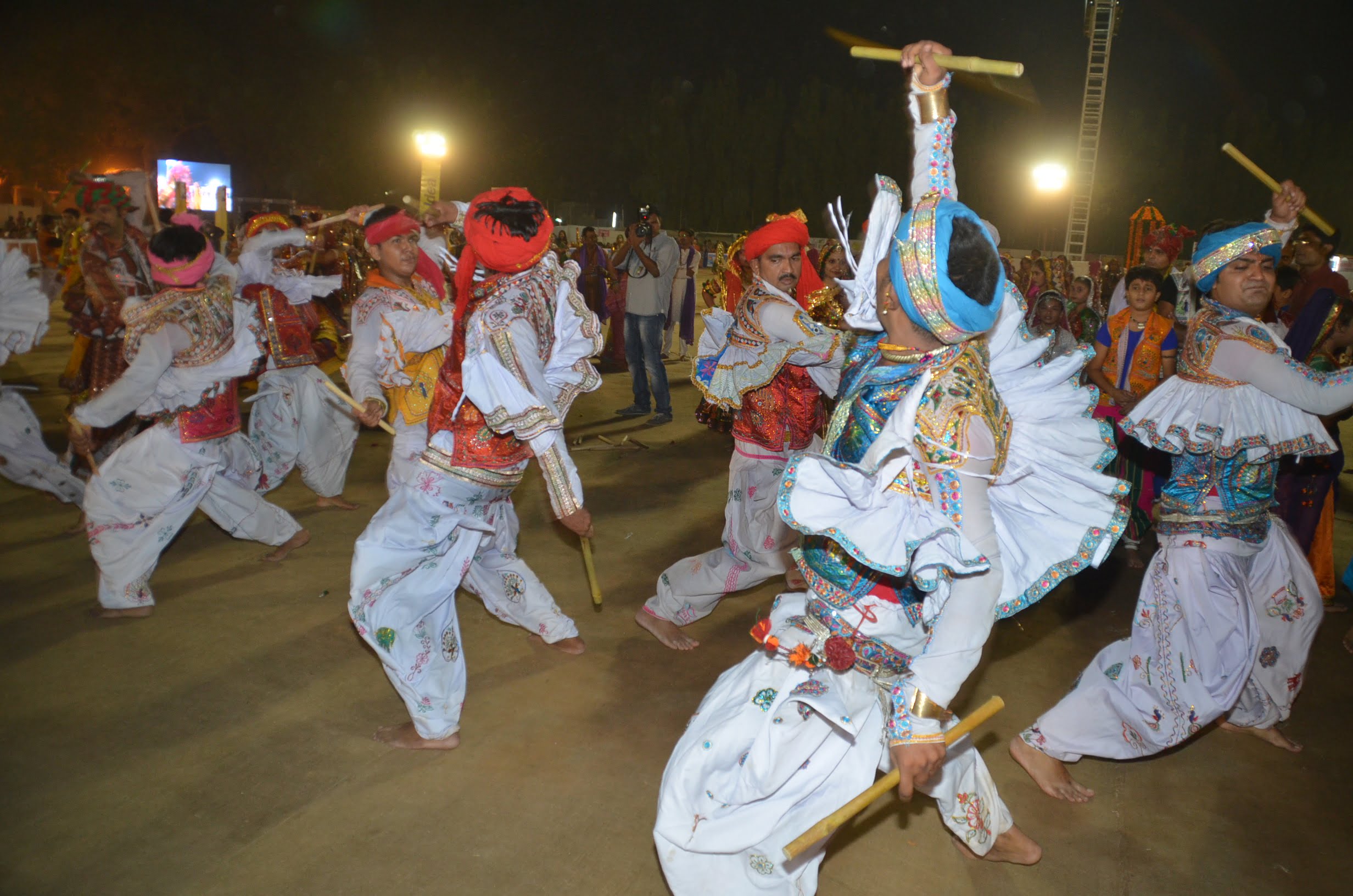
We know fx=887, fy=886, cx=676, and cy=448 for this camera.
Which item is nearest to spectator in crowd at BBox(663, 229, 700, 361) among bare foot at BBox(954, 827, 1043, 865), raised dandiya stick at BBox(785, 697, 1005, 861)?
bare foot at BBox(954, 827, 1043, 865)

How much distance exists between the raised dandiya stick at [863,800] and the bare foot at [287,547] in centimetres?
428

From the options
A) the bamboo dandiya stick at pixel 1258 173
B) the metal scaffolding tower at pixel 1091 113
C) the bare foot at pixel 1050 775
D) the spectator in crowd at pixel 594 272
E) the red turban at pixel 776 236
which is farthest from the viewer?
the metal scaffolding tower at pixel 1091 113

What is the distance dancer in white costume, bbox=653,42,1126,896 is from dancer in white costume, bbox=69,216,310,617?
3.52 m

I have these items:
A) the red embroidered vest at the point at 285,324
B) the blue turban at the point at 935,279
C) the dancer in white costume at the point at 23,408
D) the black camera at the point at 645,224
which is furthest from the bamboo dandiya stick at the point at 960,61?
the black camera at the point at 645,224

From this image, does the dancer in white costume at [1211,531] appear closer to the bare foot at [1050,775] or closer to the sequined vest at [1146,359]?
the bare foot at [1050,775]

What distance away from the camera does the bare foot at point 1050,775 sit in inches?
131

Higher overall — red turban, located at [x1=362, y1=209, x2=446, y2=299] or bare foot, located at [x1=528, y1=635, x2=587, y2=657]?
red turban, located at [x1=362, y1=209, x2=446, y2=299]

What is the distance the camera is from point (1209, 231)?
11.7 ft

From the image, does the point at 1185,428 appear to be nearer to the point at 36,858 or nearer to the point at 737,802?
the point at 737,802

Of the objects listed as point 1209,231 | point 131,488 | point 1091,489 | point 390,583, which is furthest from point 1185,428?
point 131,488

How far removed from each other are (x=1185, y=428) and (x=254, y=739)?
381 cm

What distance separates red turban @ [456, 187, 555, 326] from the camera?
10.8ft

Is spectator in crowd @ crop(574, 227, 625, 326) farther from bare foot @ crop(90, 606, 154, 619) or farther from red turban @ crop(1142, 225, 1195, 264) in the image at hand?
bare foot @ crop(90, 606, 154, 619)

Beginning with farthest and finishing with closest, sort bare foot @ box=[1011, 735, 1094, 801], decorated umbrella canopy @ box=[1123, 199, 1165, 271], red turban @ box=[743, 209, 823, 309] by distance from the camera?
decorated umbrella canopy @ box=[1123, 199, 1165, 271] < red turban @ box=[743, 209, 823, 309] < bare foot @ box=[1011, 735, 1094, 801]
